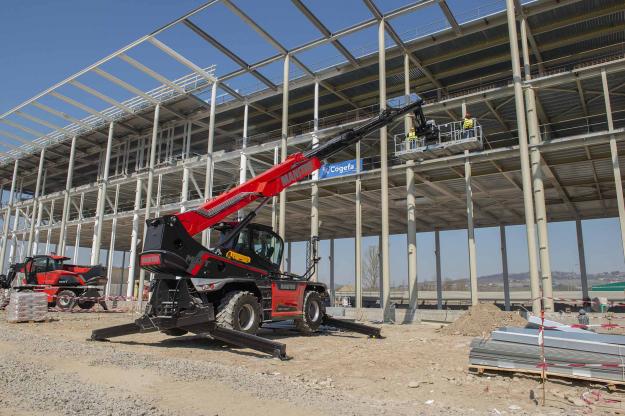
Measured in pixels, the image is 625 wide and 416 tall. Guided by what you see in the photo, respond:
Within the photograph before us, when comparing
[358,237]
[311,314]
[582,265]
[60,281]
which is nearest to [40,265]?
[60,281]

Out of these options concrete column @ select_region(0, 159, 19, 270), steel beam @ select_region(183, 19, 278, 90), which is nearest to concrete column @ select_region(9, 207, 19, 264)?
concrete column @ select_region(0, 159, 19, 270)

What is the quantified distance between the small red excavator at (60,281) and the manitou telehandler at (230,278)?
460 inches

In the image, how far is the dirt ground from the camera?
4.94 m

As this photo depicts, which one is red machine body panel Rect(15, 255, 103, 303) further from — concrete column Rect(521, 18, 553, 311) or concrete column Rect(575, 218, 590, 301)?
concrete column Rect(575, 218, 590, 301)

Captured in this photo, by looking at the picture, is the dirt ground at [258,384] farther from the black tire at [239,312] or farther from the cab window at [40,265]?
the cab window at [40,265]

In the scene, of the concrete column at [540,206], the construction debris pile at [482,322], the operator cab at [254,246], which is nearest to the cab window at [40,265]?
the operator cab at [254,246]

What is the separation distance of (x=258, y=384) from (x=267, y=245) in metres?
5.68

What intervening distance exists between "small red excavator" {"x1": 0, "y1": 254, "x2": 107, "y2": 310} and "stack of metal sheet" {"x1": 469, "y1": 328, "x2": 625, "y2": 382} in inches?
734

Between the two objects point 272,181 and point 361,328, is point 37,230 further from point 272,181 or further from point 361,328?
point 361,328

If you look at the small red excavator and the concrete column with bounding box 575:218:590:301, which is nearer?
the small red excavator

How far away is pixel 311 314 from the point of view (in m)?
12.3

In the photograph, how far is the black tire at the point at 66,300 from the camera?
1948 centimetres

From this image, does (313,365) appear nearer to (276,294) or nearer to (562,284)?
(276,294)

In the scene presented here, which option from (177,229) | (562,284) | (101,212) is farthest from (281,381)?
(562,284)
